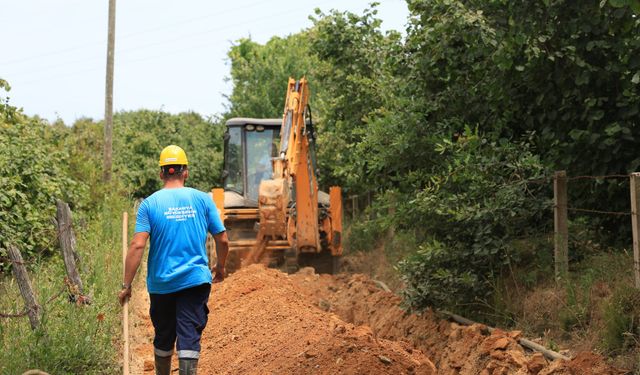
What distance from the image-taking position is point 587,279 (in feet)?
35.3

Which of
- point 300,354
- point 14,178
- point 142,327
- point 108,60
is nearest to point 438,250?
point 300,354

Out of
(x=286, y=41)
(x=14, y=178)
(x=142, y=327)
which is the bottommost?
(x=142, y=327)

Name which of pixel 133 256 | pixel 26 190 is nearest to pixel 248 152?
pixel 26 190

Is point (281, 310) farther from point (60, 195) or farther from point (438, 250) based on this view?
point (60, 195)

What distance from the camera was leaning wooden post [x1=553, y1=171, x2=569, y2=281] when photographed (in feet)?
37.3

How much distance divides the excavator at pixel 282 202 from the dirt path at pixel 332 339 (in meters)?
1.55

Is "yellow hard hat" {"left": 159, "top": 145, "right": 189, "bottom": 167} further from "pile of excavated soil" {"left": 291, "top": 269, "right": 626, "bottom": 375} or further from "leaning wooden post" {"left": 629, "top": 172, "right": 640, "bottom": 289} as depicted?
"leaning wooden post" {"left": 629, "top": 172, "right": 640, "bottom": 289}

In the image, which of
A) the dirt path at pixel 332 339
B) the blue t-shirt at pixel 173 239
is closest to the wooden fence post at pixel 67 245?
the dirt path at pixel 332 339

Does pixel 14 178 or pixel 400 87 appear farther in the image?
pixel 400 87

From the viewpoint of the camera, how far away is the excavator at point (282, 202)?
18.7 meters

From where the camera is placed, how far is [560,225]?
1161 cm

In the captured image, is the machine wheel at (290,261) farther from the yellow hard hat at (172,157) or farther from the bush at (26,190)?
the yellow hard hat at (172,157)

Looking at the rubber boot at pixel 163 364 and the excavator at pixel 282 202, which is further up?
the excavator at pixel 282 202

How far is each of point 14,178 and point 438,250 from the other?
20.1 feet
